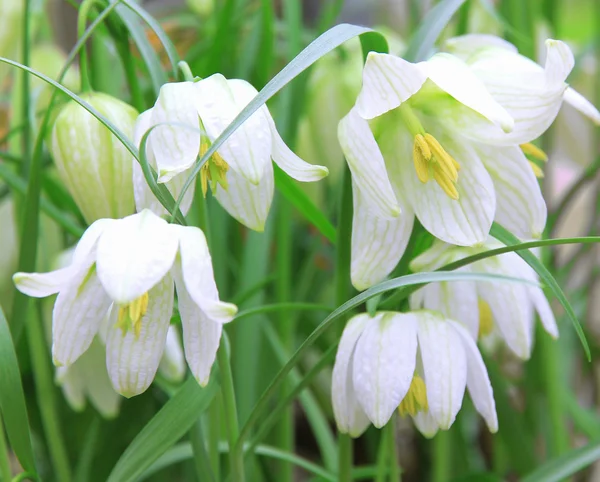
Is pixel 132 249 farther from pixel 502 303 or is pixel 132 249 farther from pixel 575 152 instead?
pixel 575 152

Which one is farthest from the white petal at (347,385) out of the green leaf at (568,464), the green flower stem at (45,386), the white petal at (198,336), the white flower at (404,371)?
the green flower stem at (45,386)

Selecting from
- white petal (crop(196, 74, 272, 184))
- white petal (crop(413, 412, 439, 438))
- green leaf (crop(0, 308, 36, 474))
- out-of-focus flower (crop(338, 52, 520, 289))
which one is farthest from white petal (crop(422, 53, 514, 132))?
green leaf (crop(0, 308, 36, 474))

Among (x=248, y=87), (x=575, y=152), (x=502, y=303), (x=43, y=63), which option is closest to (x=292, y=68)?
(x=248, y=87)

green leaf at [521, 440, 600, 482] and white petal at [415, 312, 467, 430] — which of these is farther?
green leaf at [521, 440, 600, 482]

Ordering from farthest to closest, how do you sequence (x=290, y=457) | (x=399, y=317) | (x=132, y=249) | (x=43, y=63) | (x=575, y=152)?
(x=575, y=152), (x=43, y=63), (x=290, y=457), (x=399, y=317), (x=132, y=249)

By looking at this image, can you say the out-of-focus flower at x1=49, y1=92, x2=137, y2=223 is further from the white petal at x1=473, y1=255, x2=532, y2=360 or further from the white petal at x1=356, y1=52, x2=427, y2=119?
the white petal at x1=473, y1=255, x2=532, y2=360

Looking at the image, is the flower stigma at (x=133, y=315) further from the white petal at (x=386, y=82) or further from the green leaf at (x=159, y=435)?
the white petal at (x=386, y=82)
